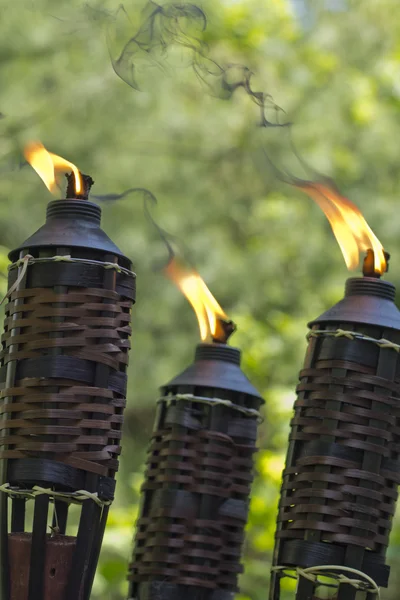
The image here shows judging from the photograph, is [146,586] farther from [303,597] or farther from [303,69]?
[303,69]

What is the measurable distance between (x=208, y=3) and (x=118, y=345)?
5.44 m

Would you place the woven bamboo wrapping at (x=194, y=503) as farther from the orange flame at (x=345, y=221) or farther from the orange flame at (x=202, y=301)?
the orange flame at (x=345, y=221)

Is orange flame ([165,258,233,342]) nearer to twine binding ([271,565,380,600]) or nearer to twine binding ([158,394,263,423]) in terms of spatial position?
twine binding ([158,394,263,423])

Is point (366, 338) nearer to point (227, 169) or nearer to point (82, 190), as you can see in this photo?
point (82, 190)

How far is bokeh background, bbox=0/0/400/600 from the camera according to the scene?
604cm

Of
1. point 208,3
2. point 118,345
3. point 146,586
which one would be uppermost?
point 208,3

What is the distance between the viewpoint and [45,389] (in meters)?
1.74

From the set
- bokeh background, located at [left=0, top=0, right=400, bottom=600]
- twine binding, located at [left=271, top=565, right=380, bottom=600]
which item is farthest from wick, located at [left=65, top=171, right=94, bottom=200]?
bokeh background, located at [left=0, top=0, right=400, bottom=600]

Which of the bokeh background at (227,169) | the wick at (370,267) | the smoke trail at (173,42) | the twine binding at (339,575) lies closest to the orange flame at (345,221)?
the wick at (370,267)

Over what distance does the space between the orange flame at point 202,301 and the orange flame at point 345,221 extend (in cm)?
35

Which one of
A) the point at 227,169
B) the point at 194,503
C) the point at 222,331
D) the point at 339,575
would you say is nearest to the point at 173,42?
the point at 222,331

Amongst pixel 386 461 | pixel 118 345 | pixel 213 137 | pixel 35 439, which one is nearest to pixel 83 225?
pixel 118 345

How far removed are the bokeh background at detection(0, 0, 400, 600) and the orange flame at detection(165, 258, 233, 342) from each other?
3.17 meters

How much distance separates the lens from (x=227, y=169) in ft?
27.6
